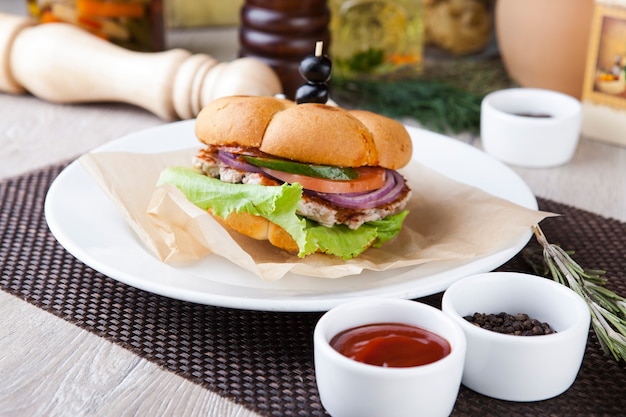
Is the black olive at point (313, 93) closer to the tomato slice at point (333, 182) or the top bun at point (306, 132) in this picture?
the top bun at point (306, 132)

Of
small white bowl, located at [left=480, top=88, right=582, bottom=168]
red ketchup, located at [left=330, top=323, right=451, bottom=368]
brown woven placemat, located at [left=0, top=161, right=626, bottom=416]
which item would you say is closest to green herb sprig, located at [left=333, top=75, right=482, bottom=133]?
small white bowl, located at [left=480, top=88, right=582, bottom=168]

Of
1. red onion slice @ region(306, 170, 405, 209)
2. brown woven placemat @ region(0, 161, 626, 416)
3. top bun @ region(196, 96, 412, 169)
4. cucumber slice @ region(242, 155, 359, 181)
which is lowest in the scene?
brown woven placemat @ region(0, 161, 626, 416)

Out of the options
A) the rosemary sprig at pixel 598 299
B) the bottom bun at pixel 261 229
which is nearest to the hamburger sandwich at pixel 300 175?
the bottom bun at pixel 261 229

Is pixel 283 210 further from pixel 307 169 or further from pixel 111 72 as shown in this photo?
pixel 111 72

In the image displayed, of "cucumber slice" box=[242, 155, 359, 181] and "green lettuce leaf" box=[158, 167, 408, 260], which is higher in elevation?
"cucumber slice" box=[242, 155, 359, 181]

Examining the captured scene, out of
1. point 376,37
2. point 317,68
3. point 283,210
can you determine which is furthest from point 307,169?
point 376,37

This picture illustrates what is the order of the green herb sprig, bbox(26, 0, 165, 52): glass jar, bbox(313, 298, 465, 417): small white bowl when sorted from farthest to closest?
bbox(26, 0, 165, 52): glass jar
the green herb sprig
bbox(313, 298, 465, 417): small white bowl

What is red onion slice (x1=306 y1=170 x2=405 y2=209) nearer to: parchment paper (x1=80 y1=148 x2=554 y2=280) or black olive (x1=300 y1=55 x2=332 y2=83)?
parchment paper (x1=80 y1=148 x2=554 y2=280)
